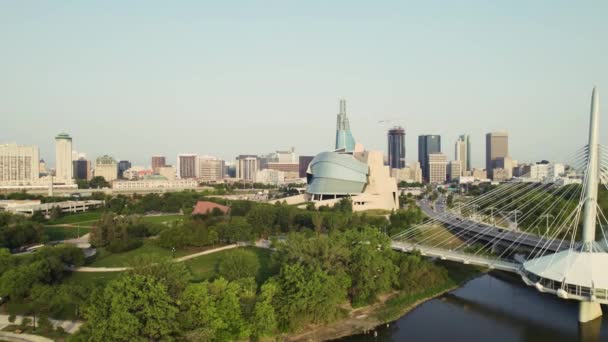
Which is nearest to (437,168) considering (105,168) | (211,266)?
(105,168)

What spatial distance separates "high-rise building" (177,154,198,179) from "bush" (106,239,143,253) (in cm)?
14731

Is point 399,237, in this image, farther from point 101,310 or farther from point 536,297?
point 101,310

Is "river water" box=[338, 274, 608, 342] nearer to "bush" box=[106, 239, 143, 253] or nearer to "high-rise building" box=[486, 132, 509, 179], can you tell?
"bush" box=[106, 239, 143, 253]

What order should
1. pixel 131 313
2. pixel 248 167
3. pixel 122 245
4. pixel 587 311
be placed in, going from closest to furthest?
pixel 131 313 < pixel 587 311 < pixel 122 245 < pixel 248 167

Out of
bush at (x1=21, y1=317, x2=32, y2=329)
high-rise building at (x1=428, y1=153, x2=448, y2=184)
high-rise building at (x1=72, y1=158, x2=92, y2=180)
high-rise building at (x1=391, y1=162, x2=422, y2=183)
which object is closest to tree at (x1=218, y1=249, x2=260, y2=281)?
bush at (x1=21, y1=317, x2=32, y2=329)

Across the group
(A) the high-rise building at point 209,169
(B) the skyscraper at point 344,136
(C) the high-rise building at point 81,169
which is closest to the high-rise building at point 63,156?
(C) the high-rise building at point 81,169

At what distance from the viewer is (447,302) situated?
84.9ft

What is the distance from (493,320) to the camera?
23.0 metres

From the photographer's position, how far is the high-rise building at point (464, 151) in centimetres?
19225

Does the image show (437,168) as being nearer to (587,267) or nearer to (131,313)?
(587,267)

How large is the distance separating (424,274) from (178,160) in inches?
6563

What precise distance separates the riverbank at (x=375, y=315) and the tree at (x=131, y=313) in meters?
5.68

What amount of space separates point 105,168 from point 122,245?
4327 inches

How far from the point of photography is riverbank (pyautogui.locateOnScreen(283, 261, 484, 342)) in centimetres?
2059
